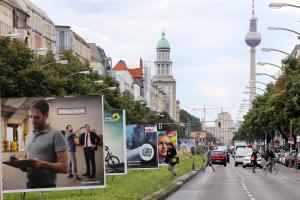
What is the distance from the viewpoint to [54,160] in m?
19.2

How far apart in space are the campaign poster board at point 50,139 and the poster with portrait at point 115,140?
723cm

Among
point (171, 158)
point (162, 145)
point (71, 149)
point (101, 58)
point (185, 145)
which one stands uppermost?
point (101, 58)

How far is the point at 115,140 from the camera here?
91.0ft

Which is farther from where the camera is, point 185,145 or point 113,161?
point 185,145

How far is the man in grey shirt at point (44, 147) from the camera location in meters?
19.1

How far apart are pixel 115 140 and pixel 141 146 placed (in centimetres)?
1068

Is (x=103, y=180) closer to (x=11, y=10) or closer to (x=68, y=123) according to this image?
(x=68, y=123)

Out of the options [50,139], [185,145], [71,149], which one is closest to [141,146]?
[71,149]

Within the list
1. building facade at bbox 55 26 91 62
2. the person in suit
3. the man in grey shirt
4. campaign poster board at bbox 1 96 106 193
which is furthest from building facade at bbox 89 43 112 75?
the man in grey shirt

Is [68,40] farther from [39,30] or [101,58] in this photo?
[101,58]

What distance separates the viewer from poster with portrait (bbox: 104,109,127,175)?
27.2 meters

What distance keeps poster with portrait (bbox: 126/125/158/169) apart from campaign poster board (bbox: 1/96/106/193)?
57.9ft

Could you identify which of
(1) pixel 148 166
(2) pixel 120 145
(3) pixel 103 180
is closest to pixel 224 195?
(2) pixel 120 145

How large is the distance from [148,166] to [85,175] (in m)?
18.9
